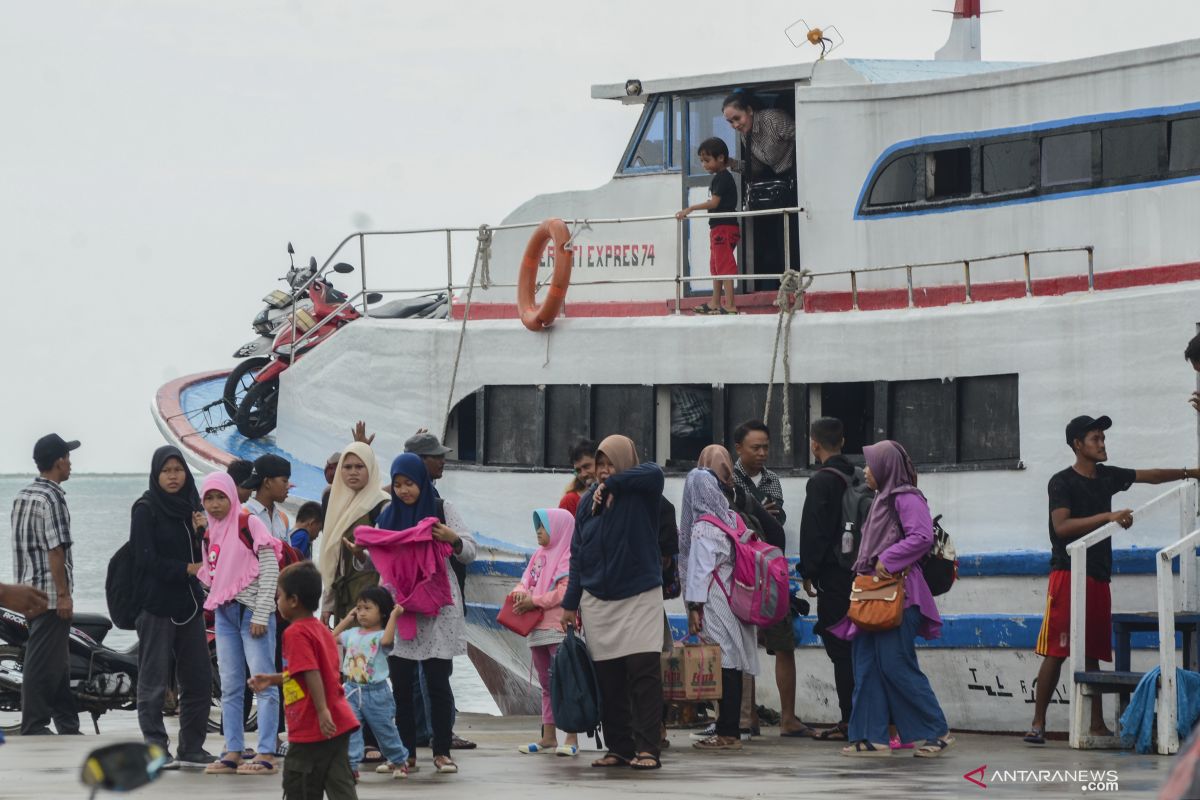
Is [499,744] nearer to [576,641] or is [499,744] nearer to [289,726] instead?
[576,641]

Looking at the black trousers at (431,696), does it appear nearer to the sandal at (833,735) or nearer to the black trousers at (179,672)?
the black trousers at (179,672)

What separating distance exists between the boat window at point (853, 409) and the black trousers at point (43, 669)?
4.94 metres

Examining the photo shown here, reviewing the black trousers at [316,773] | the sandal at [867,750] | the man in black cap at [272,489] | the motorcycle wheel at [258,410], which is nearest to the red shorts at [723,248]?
the man in black cap at [272,489]

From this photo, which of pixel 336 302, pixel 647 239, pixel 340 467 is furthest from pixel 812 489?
pixel 336 302

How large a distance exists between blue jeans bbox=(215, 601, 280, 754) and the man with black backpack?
9.75 ft

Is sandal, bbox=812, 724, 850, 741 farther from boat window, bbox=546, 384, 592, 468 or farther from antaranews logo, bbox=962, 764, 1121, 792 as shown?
boat window, bbox=546, 384, 592, 468

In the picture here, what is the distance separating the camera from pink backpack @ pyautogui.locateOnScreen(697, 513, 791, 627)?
9.80 m

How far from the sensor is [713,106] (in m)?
13.3

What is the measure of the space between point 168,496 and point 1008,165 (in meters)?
5.77

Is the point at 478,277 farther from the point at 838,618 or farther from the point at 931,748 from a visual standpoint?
the point at 931,748

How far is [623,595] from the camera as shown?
344 inches

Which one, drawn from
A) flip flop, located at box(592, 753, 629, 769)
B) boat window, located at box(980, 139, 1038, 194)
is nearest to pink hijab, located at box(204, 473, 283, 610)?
flip flop, located at box(592, 753, 629, 769)

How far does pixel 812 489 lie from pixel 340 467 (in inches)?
102

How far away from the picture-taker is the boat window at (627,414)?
12.6 m
